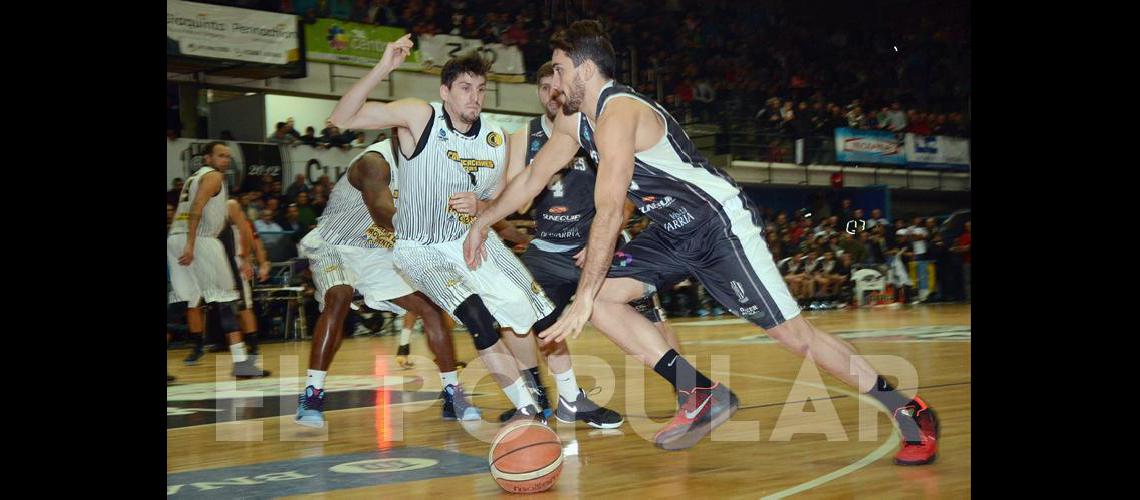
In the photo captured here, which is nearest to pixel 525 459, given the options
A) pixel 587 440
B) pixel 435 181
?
pixel 587 440

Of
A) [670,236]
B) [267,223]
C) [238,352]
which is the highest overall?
[267,223]

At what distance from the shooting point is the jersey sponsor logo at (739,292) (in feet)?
13.4

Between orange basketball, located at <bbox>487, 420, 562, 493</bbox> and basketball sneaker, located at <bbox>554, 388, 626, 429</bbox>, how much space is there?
1.28 meters

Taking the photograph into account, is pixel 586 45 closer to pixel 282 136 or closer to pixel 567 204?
pixel 567 204

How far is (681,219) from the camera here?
425 cm

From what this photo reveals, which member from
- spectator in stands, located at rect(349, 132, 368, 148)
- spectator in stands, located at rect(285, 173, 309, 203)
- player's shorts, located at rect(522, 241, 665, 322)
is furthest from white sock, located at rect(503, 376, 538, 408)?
spectator in stands, located at rect(349, 132, 368, 148)

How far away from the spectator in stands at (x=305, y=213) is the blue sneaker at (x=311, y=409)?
7626mm

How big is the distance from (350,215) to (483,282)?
1673mm

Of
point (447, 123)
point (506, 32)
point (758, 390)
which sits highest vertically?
point (506, 32)

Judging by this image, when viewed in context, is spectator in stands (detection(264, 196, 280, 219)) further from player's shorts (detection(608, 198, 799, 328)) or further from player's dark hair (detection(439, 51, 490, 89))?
player's shorts (detection(608, 198, 799, 328))
